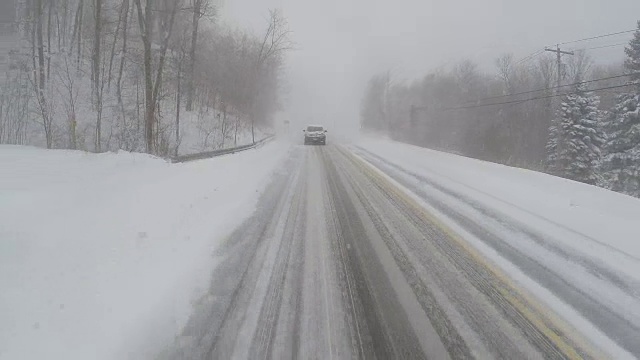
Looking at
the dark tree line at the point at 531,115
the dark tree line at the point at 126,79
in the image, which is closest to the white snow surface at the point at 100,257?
the dark tree line at the point at 126,79

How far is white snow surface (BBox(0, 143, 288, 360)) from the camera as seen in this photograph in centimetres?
311

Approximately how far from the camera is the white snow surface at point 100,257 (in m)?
3.11

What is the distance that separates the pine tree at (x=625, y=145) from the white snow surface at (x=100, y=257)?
30492mm

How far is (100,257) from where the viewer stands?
4.45m

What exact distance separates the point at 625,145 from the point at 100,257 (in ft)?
116

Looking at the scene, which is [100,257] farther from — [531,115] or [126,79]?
[531,115]

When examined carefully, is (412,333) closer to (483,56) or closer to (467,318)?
(467,318)

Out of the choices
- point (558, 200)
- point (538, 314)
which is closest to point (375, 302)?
point (538, 314)

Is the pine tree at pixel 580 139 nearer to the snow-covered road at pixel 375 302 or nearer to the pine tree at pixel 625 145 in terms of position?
the pine tree at pixel 625 145

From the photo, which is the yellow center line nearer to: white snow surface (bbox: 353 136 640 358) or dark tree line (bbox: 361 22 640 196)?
white snow surface (bbox: 353 136 640 358)

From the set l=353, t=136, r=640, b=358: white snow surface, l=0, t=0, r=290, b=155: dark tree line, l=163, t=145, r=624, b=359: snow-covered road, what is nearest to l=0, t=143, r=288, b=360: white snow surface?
l=163, t=145, r=624, b=359: snow-covered road

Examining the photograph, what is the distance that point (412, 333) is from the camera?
330cm

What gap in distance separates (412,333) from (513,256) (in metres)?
2.51

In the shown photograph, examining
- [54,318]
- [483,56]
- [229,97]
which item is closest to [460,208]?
[54,318]
